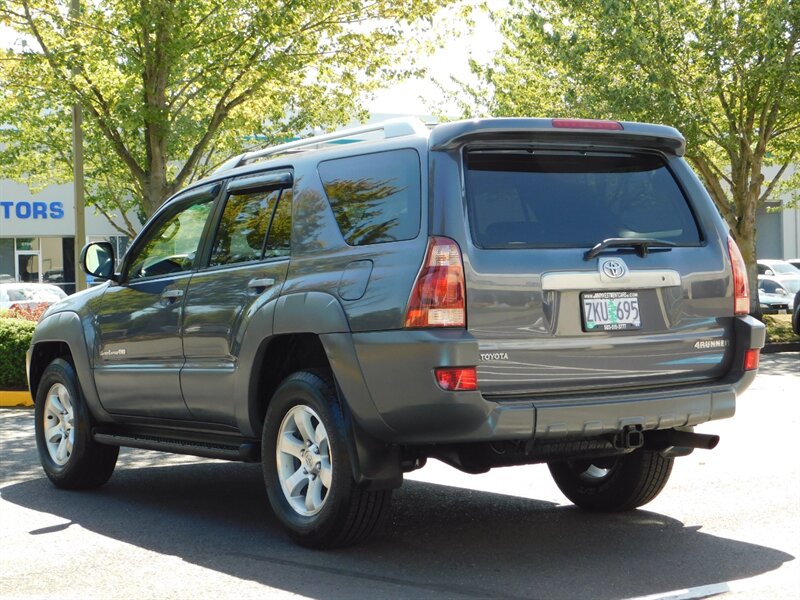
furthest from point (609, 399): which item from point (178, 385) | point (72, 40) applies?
point (72, 40)

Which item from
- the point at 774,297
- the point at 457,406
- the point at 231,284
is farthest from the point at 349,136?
the point at 774,297

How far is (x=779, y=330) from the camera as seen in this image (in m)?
23.9

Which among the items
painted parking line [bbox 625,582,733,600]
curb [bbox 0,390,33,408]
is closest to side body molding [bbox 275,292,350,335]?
painted parking line [bbox 625,582,733,600]

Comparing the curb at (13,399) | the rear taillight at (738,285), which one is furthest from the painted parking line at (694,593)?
the curb at (13,399)

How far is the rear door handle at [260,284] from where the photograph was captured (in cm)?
630

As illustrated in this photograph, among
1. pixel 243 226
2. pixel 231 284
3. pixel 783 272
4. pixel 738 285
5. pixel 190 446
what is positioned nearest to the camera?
pixel 738 285

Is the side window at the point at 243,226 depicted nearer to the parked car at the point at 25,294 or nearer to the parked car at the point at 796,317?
the parked car at the point at 796,317

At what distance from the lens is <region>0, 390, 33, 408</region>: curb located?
14211 mm

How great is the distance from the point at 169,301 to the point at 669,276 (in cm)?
295

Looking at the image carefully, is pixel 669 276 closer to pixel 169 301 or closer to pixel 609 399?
pixel 609 399

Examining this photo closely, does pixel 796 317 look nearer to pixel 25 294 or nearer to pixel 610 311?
pixel 25 294

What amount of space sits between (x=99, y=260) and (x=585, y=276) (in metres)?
3.69

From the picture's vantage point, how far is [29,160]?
104 feet

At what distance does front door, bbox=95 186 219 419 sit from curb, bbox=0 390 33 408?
674 centimetres
